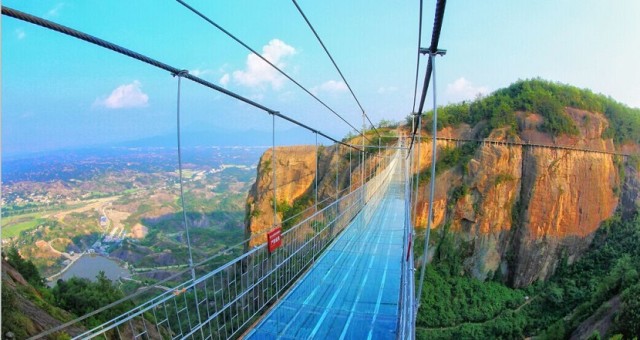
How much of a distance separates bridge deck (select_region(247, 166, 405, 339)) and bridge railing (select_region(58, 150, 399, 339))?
133mm

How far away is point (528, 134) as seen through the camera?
1425 cm

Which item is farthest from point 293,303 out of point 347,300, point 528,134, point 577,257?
point 577,257

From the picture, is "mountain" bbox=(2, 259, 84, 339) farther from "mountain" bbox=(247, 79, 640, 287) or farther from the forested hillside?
the forested hillside

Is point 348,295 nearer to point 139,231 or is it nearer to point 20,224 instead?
point 20,224

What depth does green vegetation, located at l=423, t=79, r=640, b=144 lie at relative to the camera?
14.5 meters

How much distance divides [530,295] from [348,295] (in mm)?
11955

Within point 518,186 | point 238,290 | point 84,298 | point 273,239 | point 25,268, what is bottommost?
point 84,298

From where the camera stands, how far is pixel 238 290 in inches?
140

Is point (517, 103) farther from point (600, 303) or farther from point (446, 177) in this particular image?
point (600, 303)

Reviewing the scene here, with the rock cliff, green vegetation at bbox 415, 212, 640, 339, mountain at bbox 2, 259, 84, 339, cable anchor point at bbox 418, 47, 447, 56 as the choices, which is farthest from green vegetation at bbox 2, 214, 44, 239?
green vegetation at bbox 415, 212, 640, 339

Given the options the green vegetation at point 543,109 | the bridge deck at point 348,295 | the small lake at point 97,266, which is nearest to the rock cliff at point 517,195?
the green vegetation at point 543,109

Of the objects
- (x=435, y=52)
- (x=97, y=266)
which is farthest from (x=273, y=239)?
(x=97, y=266)

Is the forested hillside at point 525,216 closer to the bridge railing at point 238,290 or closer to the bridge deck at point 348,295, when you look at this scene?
the bridge railing at point 238,290

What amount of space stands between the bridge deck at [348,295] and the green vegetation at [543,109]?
10026mm
